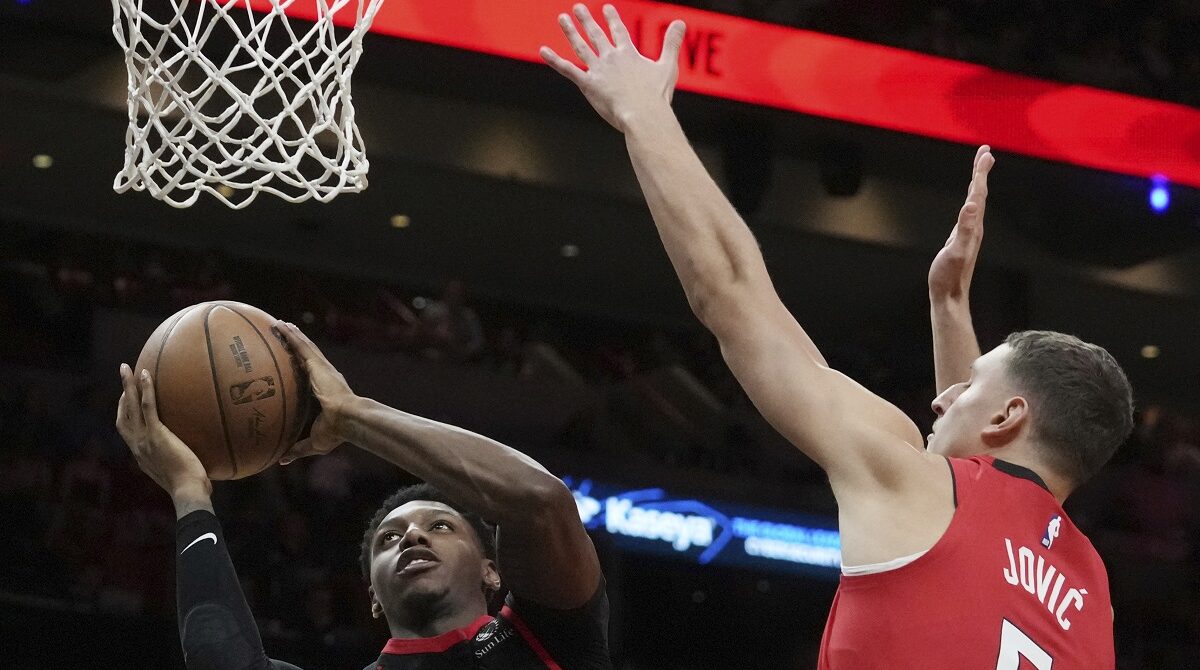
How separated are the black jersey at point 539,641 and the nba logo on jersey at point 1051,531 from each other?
88cm

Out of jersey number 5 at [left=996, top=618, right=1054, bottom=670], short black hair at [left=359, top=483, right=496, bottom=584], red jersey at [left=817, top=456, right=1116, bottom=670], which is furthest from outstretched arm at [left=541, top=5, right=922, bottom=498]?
short black hair at [left=359, top=483, right=496, bottom=584]

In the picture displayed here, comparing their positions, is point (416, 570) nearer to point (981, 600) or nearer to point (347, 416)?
point (347, 416)

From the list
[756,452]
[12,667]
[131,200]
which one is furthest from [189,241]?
[12,667]

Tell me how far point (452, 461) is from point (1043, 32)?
659 cm

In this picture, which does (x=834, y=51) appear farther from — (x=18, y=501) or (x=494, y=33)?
(x=18, y=501)

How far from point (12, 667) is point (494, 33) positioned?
325 cm

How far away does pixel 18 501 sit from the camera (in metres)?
7.30

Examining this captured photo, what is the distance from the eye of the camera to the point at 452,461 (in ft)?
8.22

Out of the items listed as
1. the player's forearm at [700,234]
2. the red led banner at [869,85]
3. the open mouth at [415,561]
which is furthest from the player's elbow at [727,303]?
the red led banner at [869,85]

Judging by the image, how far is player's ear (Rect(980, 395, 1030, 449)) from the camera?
2080 millimetres

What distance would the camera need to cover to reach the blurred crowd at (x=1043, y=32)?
7.50 meters

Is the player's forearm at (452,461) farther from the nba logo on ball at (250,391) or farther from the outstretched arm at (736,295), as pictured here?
the outstretched arm at (736,295)

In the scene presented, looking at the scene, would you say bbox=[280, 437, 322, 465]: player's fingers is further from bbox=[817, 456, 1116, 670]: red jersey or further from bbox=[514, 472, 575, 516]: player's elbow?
bbox=[817, 456, 1116, 670]: red jersey

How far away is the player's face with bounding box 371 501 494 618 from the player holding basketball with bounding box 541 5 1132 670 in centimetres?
99
